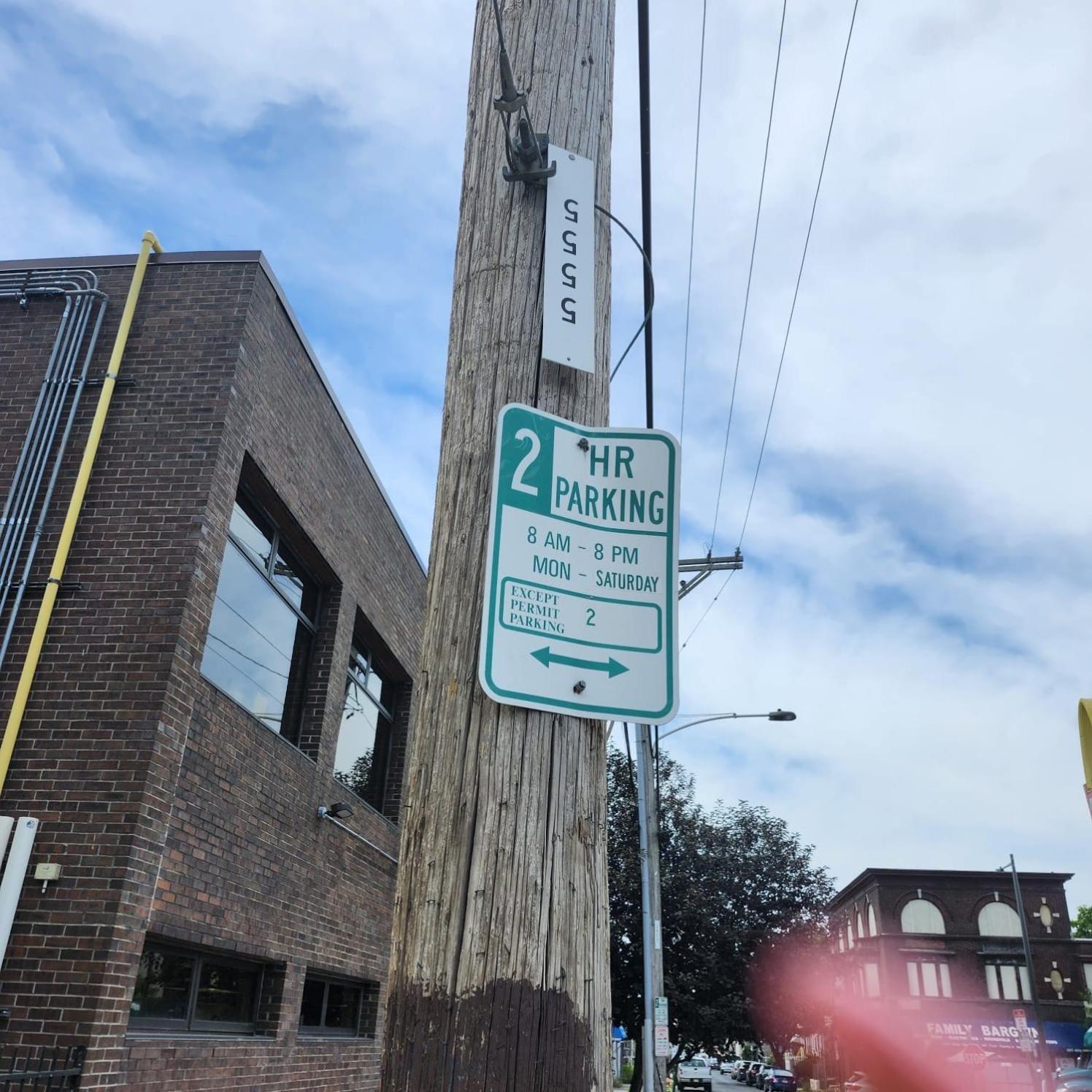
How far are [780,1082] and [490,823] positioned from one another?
5349 centimetres

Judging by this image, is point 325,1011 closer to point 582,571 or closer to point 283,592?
point 283,592

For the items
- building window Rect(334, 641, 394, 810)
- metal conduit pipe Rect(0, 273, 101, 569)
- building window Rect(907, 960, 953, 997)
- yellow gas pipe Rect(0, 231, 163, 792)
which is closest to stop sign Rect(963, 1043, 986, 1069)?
building window Rect(907, 960, 953, 997)

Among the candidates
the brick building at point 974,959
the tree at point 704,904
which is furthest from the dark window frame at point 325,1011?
the brick building at point 974,959

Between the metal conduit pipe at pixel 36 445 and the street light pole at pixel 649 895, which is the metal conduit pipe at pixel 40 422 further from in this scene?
the street light pole at pixel 649 895

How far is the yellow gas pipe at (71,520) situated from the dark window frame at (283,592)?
44.5 inches

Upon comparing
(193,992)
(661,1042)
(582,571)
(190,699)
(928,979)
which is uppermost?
(928,979)

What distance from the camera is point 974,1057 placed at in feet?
138

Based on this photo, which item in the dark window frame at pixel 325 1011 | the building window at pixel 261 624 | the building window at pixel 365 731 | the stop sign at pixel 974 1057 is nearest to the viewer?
the building window at pixel 261 624

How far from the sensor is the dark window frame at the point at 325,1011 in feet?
33.1

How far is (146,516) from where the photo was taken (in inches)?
304

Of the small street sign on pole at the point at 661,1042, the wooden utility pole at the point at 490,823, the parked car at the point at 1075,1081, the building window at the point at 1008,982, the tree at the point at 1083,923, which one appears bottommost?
the parked car at the point at 1075,1081

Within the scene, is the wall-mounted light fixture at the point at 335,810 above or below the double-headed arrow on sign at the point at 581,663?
above

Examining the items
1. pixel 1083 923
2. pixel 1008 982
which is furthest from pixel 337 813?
pixel 1083 923

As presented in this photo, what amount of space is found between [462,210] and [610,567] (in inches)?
44.5
